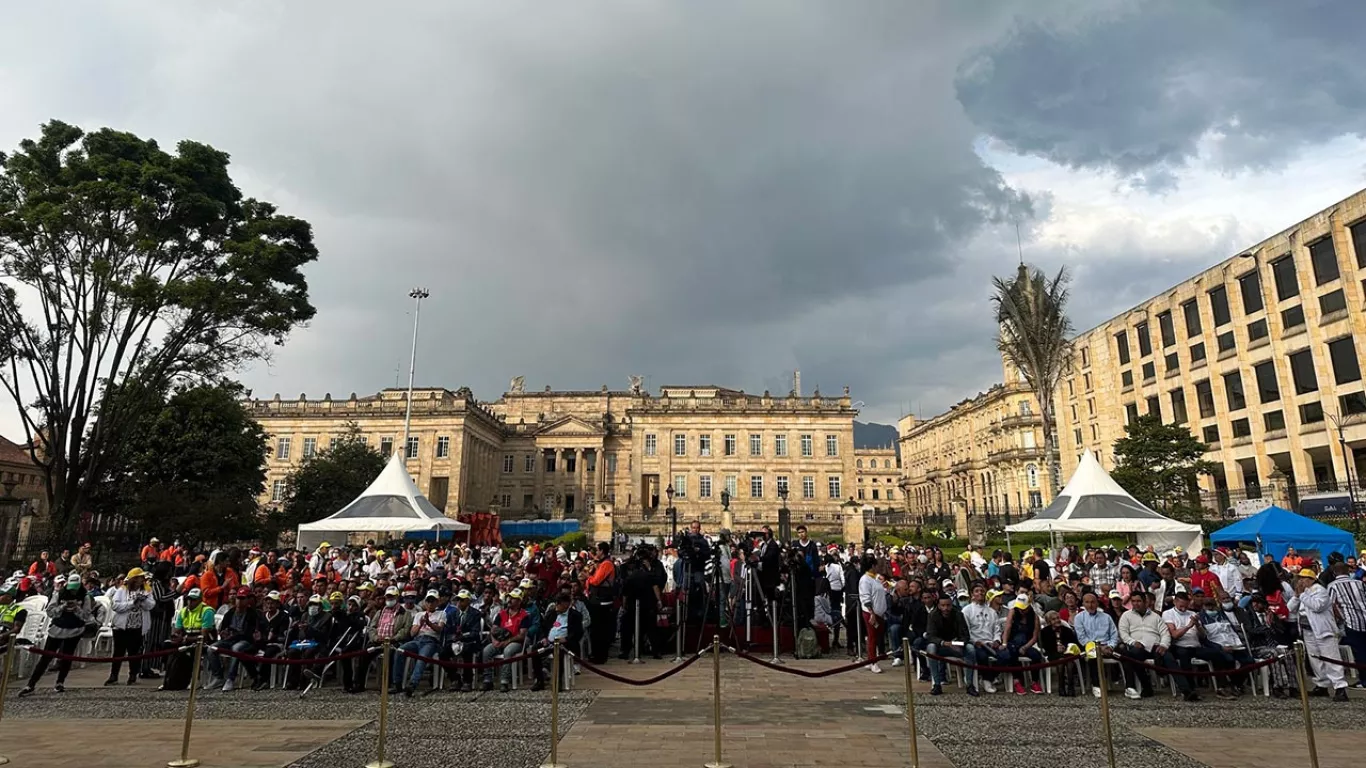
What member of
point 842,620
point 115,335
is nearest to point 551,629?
point 842,620

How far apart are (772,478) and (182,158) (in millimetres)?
46037

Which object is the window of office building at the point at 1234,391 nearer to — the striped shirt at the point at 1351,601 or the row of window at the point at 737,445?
the row of window at the point at 737,445

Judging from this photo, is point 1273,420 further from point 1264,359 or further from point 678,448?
point 678,448

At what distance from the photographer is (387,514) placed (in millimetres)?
18422

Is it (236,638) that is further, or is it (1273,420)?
(1273,420)

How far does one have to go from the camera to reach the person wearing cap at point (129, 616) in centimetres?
1002

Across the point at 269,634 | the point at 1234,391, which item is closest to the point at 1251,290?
the point at 1234,391

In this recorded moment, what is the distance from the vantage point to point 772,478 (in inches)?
2279

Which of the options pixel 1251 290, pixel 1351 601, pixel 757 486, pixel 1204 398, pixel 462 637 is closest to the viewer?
pixel 1351 601

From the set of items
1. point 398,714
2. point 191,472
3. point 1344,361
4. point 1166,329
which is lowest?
point 398,714

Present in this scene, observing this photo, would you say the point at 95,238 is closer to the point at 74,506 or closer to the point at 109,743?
the point at 74,506

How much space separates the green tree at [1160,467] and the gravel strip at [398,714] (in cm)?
3224

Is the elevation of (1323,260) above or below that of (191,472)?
above

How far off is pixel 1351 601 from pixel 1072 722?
4.59m
